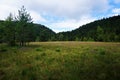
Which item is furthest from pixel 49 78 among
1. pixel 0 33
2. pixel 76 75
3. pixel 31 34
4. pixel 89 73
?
pixel 0 33

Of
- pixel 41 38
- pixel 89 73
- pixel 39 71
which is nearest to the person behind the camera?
pixel 89 73

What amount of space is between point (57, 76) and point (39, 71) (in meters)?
1.71

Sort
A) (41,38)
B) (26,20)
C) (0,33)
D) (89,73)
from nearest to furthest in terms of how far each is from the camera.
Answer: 1. (89,73)
2. (26,20)
3. (0,33)
4. (41,38)

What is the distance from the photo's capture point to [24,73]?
1135cm

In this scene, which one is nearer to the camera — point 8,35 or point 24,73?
point 24,73

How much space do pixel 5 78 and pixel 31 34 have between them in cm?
3754

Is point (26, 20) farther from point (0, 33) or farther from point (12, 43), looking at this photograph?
point (0, 33)

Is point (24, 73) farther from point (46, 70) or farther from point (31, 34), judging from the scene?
point (31, 34)

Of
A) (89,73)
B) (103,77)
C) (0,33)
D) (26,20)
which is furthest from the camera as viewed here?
(0,33)

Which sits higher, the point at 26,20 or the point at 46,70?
the point at 26,20

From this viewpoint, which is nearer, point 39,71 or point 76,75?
point 76,75

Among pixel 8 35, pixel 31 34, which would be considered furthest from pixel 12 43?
pixel 31 34

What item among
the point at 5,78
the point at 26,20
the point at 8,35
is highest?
the point at 26,20

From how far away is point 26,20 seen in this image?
46812 mm
